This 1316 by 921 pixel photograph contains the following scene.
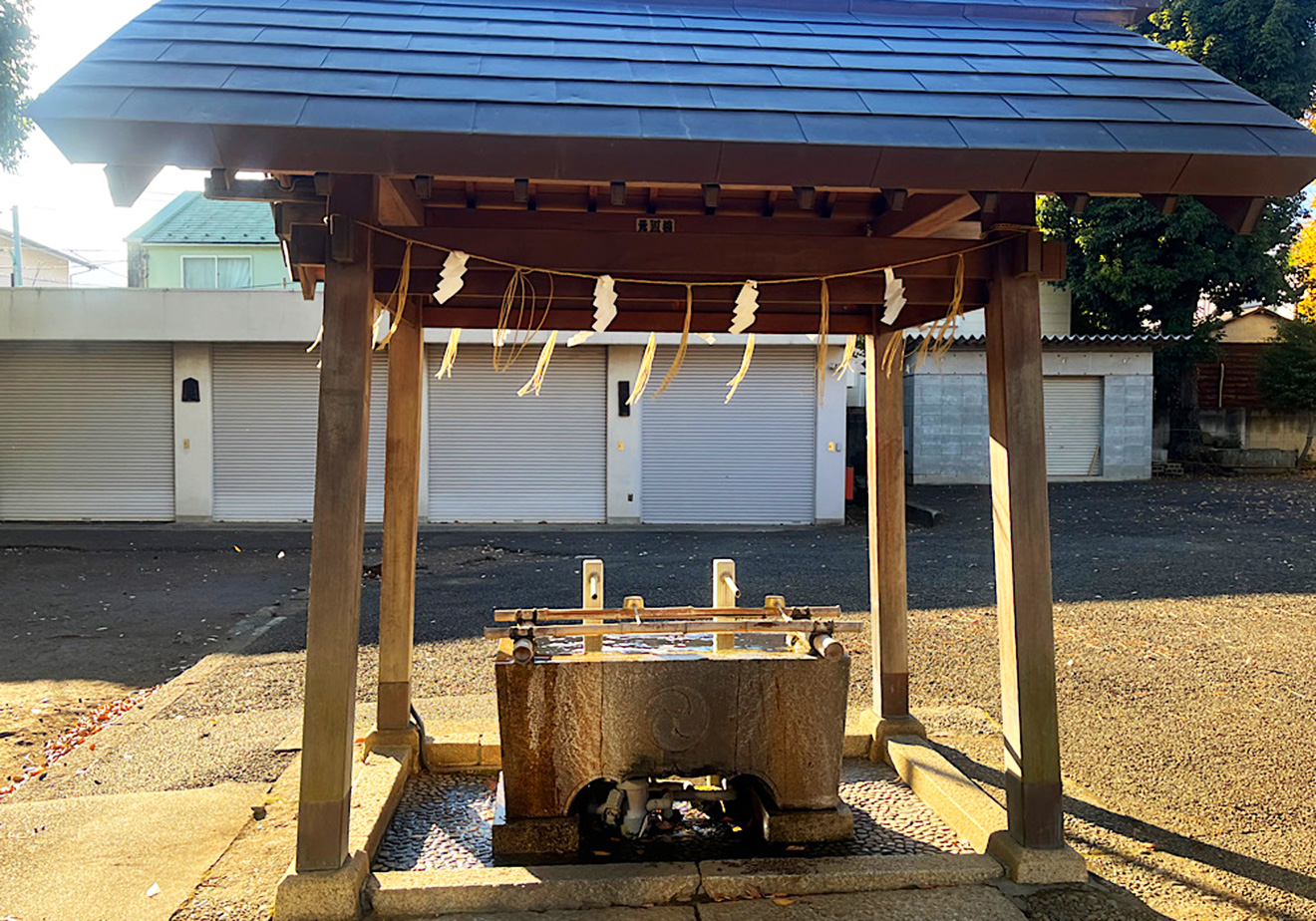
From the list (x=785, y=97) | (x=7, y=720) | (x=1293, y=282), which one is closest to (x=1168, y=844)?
(x=785, y=97)

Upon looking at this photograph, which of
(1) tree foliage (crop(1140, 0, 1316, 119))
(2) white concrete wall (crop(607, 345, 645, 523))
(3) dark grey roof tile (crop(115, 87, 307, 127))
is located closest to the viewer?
(3) dark grey roof tile (crop(115, 87, 307, 127))

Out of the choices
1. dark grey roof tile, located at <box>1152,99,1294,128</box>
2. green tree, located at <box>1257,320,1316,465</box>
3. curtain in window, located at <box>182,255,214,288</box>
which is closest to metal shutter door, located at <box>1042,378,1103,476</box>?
green tree, located at <box>1257,320,1316,465</box>

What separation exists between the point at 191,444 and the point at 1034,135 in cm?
1798

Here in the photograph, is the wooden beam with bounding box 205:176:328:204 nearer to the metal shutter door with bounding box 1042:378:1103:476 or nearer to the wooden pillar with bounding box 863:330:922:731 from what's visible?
the wooden pillar with bounding box 863:330:922:731

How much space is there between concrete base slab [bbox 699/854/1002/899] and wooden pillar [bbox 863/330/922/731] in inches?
62.9

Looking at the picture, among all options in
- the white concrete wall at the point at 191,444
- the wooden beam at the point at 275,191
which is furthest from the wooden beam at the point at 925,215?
the white concrete wall at the point at 191,444

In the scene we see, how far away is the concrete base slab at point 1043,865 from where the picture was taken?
12.7 ft

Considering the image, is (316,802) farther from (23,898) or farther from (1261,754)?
(1261,754)

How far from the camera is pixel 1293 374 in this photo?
→ 23688 mm

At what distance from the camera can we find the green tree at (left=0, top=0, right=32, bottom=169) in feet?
53.2

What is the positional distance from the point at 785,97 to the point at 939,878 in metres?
3.20

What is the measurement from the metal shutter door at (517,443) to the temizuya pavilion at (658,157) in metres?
13.4

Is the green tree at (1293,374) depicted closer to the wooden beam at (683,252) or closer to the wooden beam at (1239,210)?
the wooden beam at (1239,210)

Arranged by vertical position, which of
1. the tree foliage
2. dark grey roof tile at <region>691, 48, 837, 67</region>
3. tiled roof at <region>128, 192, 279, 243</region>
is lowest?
dark grey roof tile at <region>691, 48, 837, 67</region>
